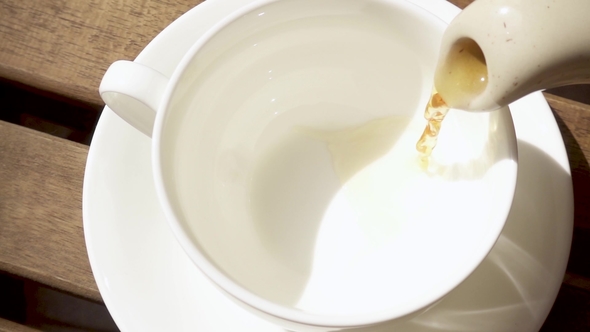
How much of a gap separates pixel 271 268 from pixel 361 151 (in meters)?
0.17

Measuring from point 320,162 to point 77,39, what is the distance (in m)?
0.29

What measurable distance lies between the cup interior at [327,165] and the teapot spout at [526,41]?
53mm

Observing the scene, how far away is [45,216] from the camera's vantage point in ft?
1.63

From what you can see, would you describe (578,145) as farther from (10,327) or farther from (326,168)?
(10,327)

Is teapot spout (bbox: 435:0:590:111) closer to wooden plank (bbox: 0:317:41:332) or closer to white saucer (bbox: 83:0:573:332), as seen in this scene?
white saucer (bbox: 83:0:573:332)

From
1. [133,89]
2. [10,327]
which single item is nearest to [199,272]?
[133,89]

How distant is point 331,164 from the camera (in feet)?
1.92

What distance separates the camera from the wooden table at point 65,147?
19.3 inches

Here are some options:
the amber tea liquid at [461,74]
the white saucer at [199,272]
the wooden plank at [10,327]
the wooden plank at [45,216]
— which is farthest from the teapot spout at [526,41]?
the wooden plank at [10,327]

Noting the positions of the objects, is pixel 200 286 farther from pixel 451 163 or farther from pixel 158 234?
pixel 451 163

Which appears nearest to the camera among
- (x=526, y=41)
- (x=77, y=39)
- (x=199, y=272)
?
(x=526, y=41)

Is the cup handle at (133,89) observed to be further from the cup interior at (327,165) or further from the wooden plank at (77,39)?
the wooden plank at (77,39)

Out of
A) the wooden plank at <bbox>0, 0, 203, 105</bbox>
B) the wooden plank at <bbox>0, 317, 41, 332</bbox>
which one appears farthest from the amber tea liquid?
the wooden plank at <bbox>0, 317, 41, 332</bbox>

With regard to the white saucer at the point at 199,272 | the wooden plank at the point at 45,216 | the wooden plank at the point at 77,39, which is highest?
the wooden plank at the point at 77,39
